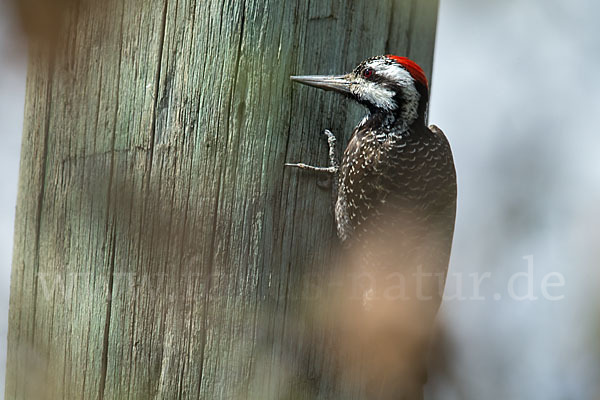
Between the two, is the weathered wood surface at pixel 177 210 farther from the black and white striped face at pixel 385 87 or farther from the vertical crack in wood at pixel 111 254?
the black and white striped face at pixel 385 87

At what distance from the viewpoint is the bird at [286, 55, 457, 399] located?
8.51 feet

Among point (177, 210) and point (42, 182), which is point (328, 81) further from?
point (42, 182)

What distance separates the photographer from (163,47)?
2053 millimetres

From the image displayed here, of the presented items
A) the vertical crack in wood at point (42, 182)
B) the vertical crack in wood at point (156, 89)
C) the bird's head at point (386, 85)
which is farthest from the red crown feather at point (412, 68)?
the vertical crack in wood at point (42, 182)

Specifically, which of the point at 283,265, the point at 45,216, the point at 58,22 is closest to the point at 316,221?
the point at 283,265

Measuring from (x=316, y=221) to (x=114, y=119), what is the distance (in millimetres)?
807

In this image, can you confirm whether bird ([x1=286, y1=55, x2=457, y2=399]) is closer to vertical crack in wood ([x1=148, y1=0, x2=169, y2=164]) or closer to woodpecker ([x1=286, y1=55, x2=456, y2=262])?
woodpecker ([x1=286, y1=55, x2=456, y2=262])

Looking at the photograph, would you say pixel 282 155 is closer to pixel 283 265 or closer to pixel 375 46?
pixel 283 265

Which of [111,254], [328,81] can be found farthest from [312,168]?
[111,254]

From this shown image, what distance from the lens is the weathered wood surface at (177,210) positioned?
199 centimetres

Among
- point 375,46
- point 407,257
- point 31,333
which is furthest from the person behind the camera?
point 407,257

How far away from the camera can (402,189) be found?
107 inches

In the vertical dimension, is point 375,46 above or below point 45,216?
above

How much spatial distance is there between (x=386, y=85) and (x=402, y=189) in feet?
1.54
